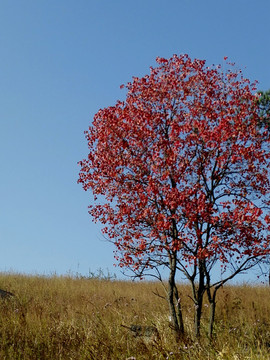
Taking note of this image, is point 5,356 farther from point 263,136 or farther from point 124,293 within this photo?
point 124,293

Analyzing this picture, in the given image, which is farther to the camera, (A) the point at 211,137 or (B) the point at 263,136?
(B) the point at 263,136

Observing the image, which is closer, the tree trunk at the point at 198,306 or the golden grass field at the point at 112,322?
the golden grass field at the point at 112,322

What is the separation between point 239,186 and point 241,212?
158cm

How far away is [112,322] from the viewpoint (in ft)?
42.0

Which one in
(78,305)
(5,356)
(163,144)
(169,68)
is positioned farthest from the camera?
(78,305)

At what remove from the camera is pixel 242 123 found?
455 inches

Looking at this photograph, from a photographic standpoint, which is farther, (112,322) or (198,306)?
(112,322)

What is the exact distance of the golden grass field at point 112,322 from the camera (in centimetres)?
817

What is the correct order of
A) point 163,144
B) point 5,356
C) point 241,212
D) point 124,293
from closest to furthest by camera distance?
1. point 5,356
2. point 241,212
3. point 163,144
4. point 124,293

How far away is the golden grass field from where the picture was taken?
8172 millimetres

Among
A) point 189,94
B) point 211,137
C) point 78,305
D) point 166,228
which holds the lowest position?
point 78,305

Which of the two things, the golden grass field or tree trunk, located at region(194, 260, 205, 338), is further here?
tree trunk, located at region(194, 260, 205, 338)

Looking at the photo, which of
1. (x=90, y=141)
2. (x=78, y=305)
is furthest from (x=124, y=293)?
(x=90, y=141)

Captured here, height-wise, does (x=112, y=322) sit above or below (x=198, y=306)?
below
